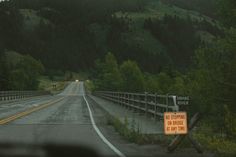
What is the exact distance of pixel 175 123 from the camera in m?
15.3

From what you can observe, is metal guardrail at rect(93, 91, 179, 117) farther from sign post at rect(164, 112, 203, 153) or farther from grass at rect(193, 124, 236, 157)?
sign post at rect(164, 112, 203, 153)

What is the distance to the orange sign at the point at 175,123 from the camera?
15141mm

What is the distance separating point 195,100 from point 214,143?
1.88 meters

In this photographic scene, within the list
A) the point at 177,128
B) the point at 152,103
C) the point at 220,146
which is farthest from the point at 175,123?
the point at 152,103

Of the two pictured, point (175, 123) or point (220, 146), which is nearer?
point (175, 123)

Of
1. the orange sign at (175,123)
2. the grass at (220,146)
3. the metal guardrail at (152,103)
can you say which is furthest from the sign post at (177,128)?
the metal guardrail at (152,103)

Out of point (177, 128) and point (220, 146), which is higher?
point (177, 128)

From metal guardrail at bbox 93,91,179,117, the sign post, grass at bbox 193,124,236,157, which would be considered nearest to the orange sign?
the sign post

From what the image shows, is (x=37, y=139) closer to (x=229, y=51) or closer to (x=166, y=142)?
(x=166, y=142)

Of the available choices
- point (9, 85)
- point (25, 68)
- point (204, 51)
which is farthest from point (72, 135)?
point (25, 68)

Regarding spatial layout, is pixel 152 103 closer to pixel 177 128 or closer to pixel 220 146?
pixel 220 146

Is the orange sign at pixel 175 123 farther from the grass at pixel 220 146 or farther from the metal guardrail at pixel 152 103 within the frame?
the metal guardrail at pixel 152 103

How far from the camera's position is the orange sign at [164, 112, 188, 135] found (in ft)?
49.7

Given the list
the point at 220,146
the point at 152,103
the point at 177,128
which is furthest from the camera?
the point at 152,103
